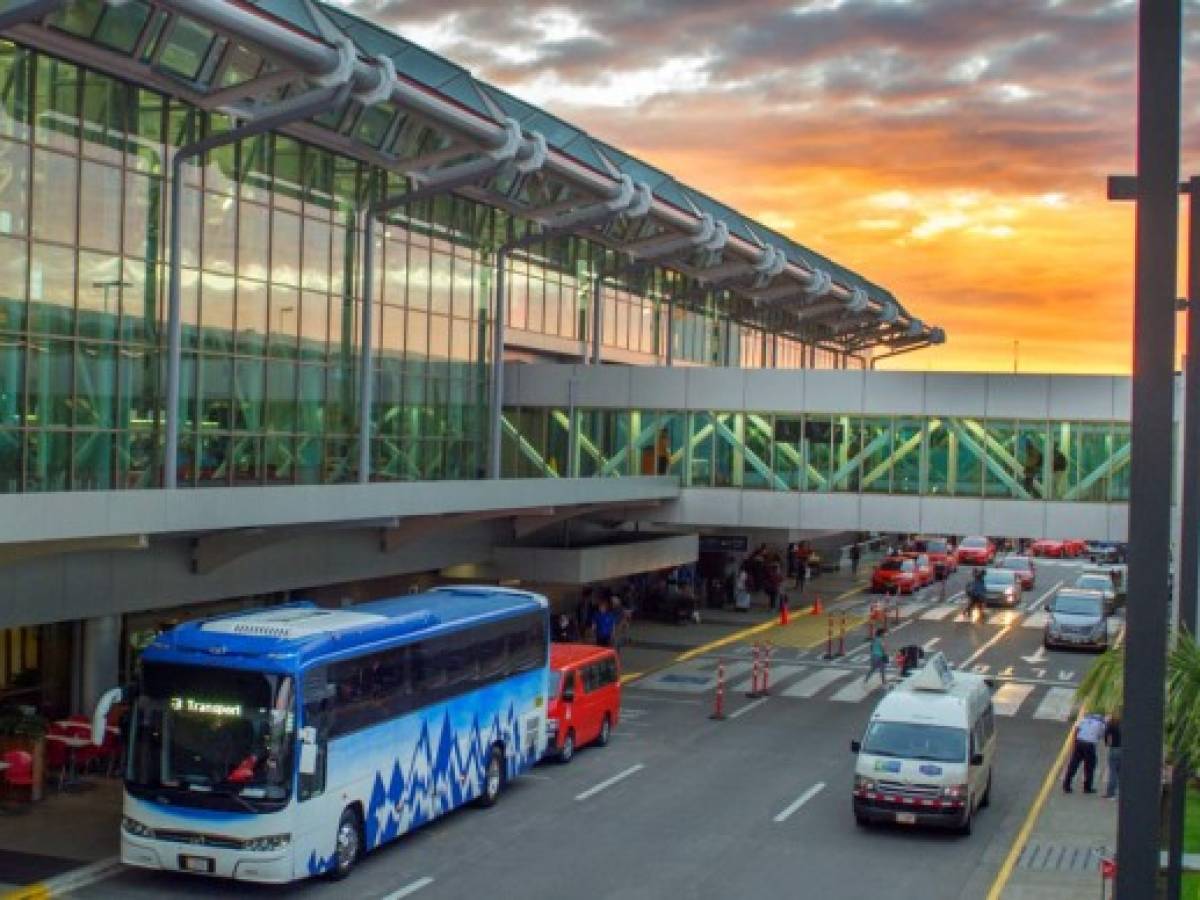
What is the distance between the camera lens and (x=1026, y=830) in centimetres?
2314

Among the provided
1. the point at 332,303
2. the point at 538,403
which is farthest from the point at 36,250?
the point at 538,403

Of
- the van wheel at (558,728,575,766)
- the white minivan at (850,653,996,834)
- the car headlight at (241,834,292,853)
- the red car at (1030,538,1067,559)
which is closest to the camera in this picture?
the car headlight at (241,834,292,853)

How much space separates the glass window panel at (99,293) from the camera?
29.1 metres

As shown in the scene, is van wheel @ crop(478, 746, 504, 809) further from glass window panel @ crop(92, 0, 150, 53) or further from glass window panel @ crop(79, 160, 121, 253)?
glass window panel @ crop(92, 0, 150, 53)

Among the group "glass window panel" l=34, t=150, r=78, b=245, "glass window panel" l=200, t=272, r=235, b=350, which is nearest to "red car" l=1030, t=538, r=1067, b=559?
"glass window panel" l=200, t=272, r=235, b=350

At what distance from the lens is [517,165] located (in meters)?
36.4

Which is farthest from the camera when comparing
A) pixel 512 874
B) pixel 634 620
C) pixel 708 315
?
pixel 708 315

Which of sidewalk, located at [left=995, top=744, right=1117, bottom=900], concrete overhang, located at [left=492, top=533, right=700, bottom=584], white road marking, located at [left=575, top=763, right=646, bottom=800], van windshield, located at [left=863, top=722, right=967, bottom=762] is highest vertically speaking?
concrete overhang, located at [left=492, top=533, right=700, bottom=584]

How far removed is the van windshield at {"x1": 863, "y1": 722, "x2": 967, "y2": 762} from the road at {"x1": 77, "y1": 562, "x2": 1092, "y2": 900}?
1203 millimetres

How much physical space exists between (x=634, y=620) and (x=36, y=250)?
88.0 feet

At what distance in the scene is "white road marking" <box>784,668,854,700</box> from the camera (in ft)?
120

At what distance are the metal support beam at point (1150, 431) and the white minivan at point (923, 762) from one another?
16188mm

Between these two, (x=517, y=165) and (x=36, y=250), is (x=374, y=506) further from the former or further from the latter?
(x=517, y=165)

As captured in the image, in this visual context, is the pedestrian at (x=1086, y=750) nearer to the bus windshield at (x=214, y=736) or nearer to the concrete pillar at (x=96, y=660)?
the bus windshield at (x=214, y=736)
